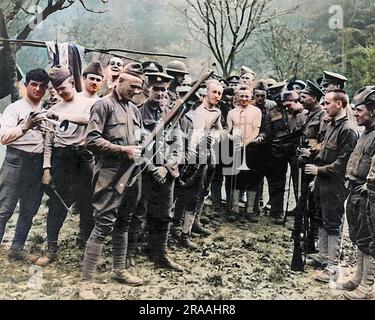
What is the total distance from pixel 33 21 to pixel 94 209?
177cm

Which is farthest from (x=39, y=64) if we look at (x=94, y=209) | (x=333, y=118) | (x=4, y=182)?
(x=333, y=118)

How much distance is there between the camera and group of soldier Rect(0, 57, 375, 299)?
4457mm

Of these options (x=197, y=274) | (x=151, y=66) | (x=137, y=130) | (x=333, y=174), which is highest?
(x=151, y=66)

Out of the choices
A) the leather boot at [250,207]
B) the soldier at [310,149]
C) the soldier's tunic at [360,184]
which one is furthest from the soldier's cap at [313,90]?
the leather boot at [250,207]

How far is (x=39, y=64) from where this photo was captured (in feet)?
15.5

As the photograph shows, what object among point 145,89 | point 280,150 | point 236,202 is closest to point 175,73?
point 145,89

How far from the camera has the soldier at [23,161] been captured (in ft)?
15.2

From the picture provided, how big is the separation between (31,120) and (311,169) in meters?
2.43

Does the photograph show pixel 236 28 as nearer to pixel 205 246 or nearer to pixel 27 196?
pixel 205 246

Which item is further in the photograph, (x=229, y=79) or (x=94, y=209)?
(x=229, y=79)

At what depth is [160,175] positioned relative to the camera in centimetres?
466

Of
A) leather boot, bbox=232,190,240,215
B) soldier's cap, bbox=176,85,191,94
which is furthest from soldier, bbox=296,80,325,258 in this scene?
soldier's cap, bbox=176,85,191,94

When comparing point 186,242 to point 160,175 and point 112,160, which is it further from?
point 112,160

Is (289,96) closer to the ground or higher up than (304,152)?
higher up
